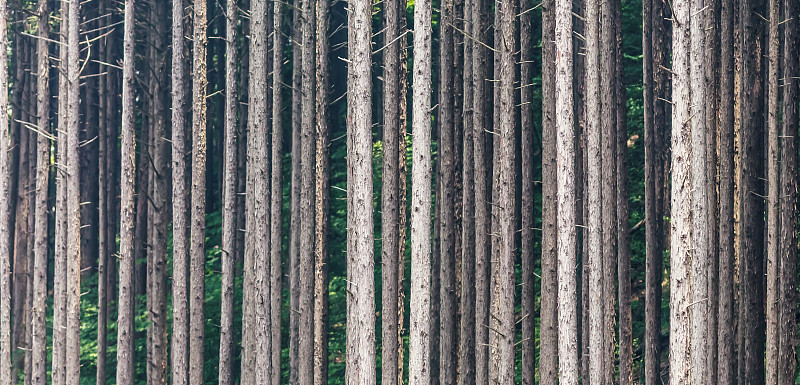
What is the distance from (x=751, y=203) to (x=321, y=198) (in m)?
7.20

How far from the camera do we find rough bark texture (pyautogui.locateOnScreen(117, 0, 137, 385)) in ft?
47.9

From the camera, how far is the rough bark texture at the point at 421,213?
11820 millimetres

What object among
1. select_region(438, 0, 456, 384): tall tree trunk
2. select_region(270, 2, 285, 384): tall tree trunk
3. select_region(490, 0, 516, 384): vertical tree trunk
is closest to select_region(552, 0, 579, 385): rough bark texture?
select_region(490, 0, 516, 384): vertical tree trunk

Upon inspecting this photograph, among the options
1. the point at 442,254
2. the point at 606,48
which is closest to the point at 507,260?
the point at 442,254

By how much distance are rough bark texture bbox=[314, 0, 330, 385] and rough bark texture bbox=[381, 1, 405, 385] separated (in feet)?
4.59

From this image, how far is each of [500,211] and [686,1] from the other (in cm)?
387

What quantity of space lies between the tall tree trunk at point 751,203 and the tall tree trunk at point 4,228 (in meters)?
13.0

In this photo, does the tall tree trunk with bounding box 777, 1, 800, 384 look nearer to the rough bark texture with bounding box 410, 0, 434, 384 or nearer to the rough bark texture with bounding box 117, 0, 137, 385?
the rough bark texture with bounding box 410, 0, 434, 384

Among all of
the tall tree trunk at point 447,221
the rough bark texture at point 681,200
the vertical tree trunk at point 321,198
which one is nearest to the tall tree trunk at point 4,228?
the vertical tree trunk at point 321,198

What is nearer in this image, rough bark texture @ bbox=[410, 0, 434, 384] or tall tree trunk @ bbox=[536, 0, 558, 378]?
rough bark texture @ bbox=[410, 0, 434, 384]

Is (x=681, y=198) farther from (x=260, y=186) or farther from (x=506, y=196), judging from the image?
(x=260, y=186)

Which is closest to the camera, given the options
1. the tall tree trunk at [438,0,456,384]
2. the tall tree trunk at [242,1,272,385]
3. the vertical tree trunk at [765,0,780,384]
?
the vertical tree trunk at [765,0,780,384]

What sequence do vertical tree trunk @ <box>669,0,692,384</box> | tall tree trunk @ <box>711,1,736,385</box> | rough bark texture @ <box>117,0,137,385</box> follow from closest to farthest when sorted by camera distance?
vertical tree trunk @ <box>669,0,692,384</box> < tall tree trunk @ <box>711,1,736,385</box> < rough bark texture @ <box>117,0,137,385</box>

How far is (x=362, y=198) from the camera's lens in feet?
37.0
